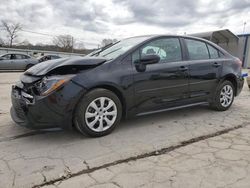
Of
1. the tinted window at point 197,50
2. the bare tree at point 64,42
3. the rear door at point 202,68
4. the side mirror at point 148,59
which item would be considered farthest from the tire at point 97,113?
the bare tree at point 64,42

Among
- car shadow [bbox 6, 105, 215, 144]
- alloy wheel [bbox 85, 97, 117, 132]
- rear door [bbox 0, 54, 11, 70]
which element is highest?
rear door [bbox 0, 54, 11, 70]

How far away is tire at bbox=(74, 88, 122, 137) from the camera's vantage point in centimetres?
312

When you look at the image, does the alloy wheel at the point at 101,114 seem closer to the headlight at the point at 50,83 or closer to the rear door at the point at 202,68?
the headlight at the point at 50,83

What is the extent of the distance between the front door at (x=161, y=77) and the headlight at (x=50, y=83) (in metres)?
1.04

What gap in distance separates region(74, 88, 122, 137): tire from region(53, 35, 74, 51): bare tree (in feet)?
138

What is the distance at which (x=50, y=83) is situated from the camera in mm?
2979

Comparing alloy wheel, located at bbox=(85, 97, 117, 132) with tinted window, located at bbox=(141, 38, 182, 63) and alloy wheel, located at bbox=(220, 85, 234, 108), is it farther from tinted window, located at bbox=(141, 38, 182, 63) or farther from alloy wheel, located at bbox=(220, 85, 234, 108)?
alloy wheel, located at bbox=(220, 85, 234, 108)

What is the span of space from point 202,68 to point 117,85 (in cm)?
184

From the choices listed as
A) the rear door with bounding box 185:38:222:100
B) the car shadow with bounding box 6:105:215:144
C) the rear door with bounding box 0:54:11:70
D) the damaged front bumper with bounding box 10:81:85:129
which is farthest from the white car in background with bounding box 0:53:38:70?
the rear door with bounding box 185:38:222:100

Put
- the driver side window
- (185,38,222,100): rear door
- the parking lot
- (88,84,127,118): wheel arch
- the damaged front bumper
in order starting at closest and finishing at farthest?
the parking lot → the damaged front bumper → (88,84,127,118): wheel arch → the driver side window → (185,38,222,100): rear door

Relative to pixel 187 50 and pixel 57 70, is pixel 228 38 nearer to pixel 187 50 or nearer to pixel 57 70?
pixel 187 50

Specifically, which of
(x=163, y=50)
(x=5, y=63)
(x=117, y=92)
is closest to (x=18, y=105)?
(x=117, y=92)

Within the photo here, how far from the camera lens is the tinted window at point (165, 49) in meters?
3.77

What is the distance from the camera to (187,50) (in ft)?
13.8
